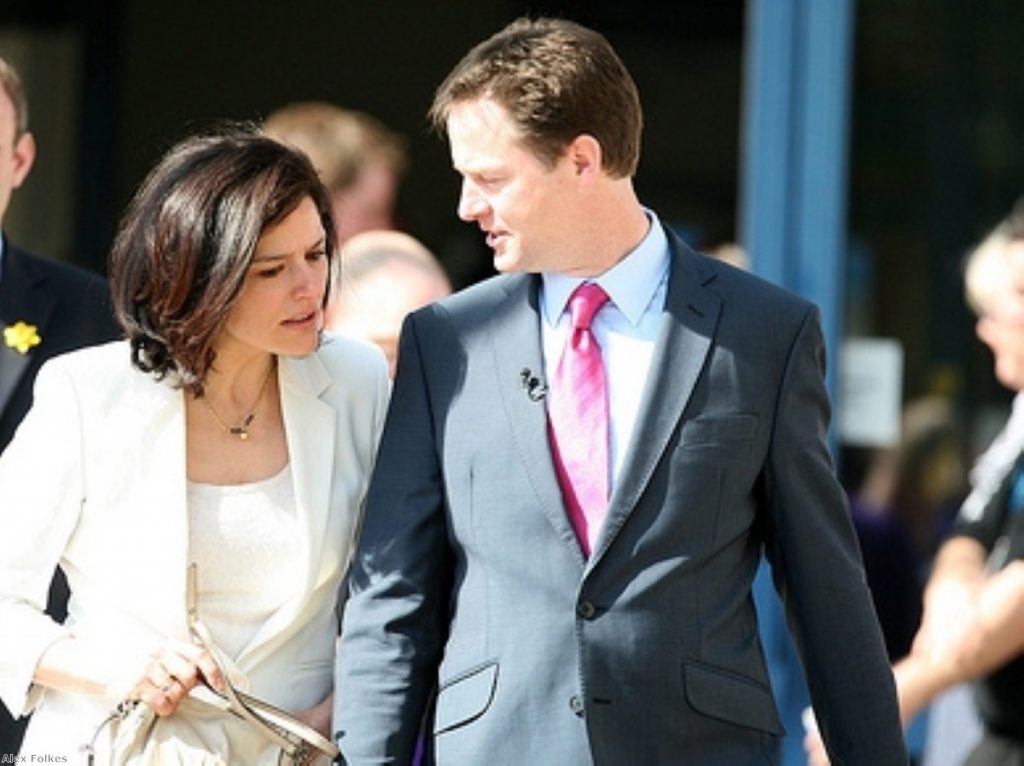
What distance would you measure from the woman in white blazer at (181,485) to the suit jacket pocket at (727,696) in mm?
632

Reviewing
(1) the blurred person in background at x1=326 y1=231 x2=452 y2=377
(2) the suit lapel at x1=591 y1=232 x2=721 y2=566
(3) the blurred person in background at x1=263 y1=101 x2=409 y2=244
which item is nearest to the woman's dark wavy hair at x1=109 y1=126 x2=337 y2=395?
(2) the suit lapel at x1=591 y1=232 x2=721 y2=566

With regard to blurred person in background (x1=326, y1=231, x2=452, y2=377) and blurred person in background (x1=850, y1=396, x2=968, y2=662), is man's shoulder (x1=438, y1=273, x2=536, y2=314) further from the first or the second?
blurred person in background (x1=850, y1=396, x2=968, y2=662)

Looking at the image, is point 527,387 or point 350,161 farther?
point 350,161

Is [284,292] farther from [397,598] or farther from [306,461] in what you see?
[397,598]

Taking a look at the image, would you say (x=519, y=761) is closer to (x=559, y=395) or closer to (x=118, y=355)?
(x=559, y=395)

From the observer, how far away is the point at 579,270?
12.7 ft

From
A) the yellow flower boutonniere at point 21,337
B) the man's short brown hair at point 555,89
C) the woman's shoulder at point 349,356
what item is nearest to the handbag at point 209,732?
the woman's shoulder at point 349,356

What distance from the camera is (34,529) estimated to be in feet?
12.4

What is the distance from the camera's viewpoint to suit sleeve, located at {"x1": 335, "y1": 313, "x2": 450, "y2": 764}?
3.73m

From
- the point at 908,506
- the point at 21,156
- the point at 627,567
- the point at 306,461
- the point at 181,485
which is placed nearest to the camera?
the point at 627,567

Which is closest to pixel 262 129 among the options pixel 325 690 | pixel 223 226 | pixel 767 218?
pixel 223 226

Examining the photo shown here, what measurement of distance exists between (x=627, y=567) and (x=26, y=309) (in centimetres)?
157

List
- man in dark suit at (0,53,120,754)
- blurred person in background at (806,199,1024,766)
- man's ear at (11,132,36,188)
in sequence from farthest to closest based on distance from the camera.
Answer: blurred person in background at (806,199,1024,766) < man's ear at (11,132,36,188) < man in dark suit at (0,53,120,754)

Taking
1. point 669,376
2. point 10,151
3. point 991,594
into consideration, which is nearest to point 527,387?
point 669,376
